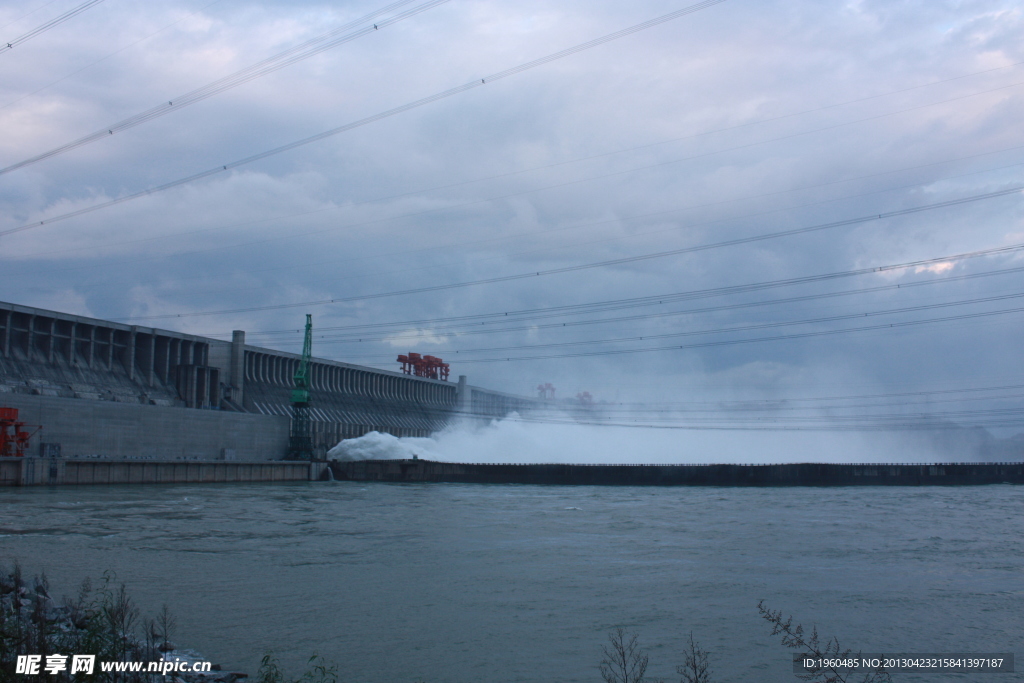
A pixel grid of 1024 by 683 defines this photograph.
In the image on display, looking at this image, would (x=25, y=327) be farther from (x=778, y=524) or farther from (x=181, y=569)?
(x=778, y=524)

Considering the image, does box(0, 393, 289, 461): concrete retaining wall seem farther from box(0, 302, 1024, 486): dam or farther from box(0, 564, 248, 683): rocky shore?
box(0, 564, 248, 683): rocky shore

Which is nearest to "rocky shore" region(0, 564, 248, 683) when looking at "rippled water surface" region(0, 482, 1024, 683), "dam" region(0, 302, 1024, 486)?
"rippled water surface" region(0, 482, 1024, 683)

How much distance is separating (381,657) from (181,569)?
8.39 meters

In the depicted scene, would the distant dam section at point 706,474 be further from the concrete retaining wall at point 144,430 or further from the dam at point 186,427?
the concrete retaining wall at point 144,430

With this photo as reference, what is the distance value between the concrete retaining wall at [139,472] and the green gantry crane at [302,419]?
2.74 metres

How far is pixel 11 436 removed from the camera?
141 ft

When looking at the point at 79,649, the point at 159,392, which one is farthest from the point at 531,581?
the point at 159,392

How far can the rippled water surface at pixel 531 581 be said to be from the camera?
10539 millimetres

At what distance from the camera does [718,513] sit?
31406 millimetres

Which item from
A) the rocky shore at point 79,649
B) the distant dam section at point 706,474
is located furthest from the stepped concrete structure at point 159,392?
the rocky shore at point 79,649

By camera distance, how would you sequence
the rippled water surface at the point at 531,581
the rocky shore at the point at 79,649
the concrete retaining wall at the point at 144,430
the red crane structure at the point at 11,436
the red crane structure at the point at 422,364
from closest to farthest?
the rocky shore at the point at 79,649, the rippled water surface at the point at 531,581, the red crane structure at the point at 11,436, the concrete retaining wall at the point at 144,430, the red crane structure at the point at 422,364

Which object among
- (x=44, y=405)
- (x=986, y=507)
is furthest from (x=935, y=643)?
(x=44, y=405)

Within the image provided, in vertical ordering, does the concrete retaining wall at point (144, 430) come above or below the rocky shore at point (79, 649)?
above

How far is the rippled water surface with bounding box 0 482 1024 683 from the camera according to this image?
34.6 feet
